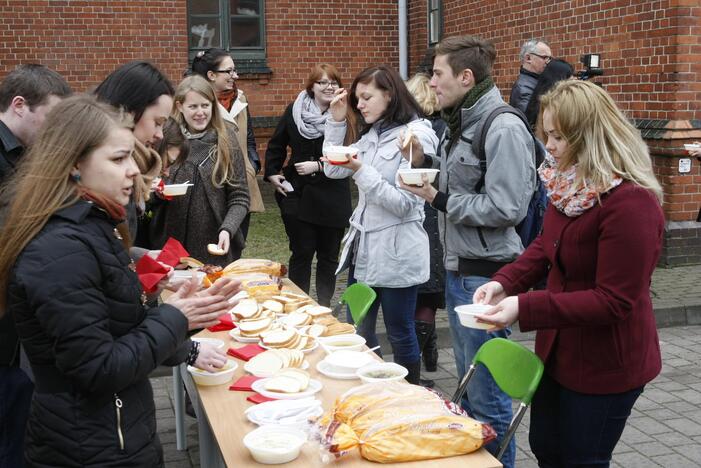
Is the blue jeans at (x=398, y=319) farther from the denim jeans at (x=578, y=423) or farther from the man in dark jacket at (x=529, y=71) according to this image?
the man in dark jacket at (x=529, y=71)

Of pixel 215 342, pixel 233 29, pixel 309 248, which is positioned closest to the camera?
pixel 215 342

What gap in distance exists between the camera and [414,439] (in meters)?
2.54

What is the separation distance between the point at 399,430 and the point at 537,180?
224 cm

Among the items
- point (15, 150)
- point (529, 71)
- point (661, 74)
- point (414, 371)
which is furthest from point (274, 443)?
point (661, 74)

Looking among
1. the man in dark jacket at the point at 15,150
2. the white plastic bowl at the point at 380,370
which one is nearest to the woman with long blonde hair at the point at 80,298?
the man in dark jacket at the point at 15,150

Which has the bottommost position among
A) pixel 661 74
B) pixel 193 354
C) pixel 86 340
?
pixel 193 354

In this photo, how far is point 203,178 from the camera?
5.14m

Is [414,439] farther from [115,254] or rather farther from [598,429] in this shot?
[115,254]

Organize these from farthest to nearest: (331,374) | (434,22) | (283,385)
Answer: (434,22)
(331,374)
(283,385)

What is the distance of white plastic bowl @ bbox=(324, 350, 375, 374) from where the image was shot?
3.29 metres

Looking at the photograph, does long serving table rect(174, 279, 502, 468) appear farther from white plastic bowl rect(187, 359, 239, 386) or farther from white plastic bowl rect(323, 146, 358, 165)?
white plastic bowl rect(323, 146, 358, 165)

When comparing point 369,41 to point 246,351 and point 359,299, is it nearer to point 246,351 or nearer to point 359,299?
point 359,299

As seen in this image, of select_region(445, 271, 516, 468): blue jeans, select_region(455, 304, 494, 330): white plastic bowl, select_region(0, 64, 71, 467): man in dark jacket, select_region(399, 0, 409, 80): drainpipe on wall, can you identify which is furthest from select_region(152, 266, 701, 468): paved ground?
select_region(399, 0, 409, 80): drainpipe on wall

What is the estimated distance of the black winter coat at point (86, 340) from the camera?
2.34 meters
